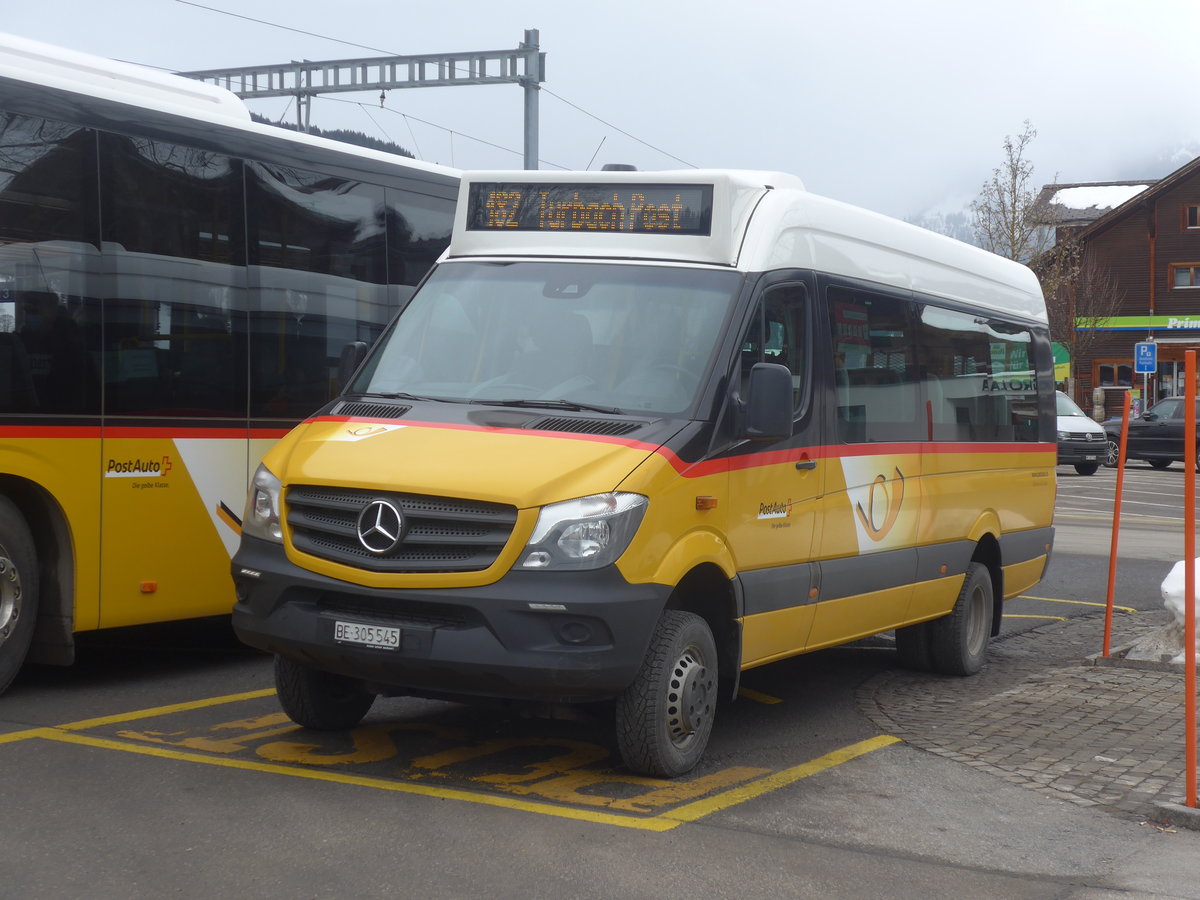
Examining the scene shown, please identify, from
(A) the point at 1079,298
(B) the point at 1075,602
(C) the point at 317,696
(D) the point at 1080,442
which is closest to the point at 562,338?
(C) the point at 317,696

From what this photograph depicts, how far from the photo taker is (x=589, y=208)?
759 centimetres

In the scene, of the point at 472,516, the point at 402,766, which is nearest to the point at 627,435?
the point at 472,516

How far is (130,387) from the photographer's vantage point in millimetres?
8531

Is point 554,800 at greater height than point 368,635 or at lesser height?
lesser

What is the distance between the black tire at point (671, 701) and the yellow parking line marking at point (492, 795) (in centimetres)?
27

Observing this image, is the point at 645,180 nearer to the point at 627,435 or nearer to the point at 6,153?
the point at 627,435

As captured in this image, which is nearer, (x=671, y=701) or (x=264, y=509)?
(x=671, y=701)

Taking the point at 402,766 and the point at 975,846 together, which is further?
the point at 402,766

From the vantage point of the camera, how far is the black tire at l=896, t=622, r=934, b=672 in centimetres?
987

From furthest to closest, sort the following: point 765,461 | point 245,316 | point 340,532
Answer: point 245,316 < point 765,461 < point 340,532

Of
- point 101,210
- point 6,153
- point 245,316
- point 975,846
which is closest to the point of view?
point 975,846

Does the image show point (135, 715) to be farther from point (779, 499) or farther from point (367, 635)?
point (779, 499)

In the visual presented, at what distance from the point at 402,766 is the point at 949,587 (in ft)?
13.9

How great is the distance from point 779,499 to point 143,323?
3.73 m
